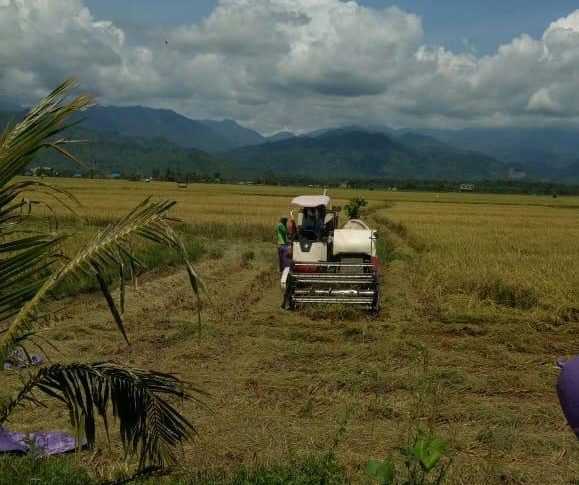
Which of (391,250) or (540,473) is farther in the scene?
(391,250)

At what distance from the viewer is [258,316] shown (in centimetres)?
1023

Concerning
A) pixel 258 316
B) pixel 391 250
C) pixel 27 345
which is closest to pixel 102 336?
pixel 27 345

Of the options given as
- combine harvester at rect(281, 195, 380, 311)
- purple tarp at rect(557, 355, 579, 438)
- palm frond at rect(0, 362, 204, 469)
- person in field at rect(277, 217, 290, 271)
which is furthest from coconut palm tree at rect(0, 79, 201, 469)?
person in field at rect(277, 217, 290, 271)

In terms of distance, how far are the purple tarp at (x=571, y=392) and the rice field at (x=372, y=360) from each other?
1.85m

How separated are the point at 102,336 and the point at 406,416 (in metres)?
5.01

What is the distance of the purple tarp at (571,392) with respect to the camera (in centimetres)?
191

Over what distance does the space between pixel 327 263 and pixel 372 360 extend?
3910 millimetres

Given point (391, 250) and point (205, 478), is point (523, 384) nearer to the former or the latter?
point (205, 478)

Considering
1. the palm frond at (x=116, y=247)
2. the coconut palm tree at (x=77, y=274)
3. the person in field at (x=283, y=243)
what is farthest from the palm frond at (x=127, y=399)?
the person in field at (x=283, y=243)

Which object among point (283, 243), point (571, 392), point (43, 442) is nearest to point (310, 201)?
point (283, 243)

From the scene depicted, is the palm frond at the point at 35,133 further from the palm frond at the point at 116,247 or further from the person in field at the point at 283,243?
the person in field at the point at 283,243

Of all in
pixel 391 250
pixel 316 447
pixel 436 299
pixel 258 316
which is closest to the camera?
pixel 316 447

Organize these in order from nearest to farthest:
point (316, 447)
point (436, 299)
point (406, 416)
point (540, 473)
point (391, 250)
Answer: point (540, 473) < point (316, 447) < point (406, 416) < point (436, 299) < point (391, 250)

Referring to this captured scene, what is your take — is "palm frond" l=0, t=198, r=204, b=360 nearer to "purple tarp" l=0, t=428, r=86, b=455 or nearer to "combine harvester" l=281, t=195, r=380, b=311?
"purple tarp" l=0, t=428, r=86, b=455
